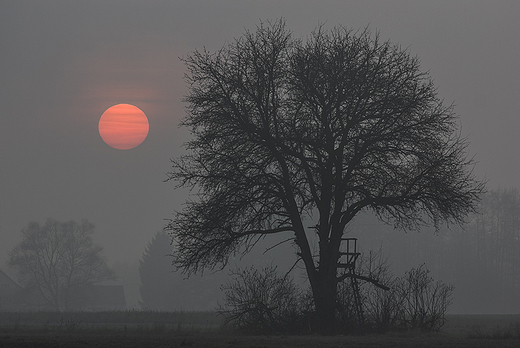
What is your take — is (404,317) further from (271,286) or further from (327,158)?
(327,158)

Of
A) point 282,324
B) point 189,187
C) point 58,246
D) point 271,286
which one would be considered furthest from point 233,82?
point 58,246

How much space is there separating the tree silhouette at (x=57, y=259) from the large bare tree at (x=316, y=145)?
64988mm

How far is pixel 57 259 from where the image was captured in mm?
80875

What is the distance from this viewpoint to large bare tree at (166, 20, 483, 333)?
19.7m

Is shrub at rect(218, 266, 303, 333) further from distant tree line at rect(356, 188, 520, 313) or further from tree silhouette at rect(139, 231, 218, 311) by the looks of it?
tree silhouette at rect(139, 231, 218, 311)

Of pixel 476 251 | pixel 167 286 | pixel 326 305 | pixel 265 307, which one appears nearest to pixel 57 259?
pixel 167 286

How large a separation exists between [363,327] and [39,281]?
233ft

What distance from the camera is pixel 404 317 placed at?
63.7 ft

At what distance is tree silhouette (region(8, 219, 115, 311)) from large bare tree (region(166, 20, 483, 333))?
213 ft

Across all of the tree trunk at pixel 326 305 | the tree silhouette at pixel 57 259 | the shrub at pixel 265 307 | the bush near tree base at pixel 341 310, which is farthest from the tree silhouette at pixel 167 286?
the tree trunk at pixel 326 305

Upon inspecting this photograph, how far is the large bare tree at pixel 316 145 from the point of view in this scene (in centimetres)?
1967

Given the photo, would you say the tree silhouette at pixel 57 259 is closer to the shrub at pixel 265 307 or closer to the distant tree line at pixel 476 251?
the distant tree line at pixel 476 251

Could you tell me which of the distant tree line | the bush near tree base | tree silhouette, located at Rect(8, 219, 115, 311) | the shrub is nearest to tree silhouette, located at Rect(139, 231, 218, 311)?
tree silhouette, located at Rect(8, 219, 115, 311)

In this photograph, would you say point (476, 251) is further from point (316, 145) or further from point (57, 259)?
point (316, 145)
